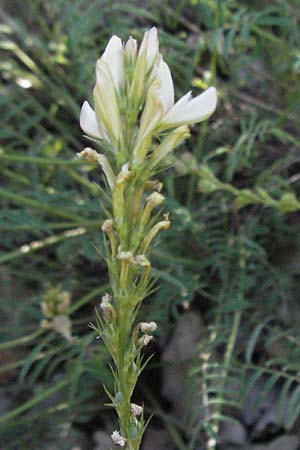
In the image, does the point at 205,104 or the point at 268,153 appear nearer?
the point at 205,104

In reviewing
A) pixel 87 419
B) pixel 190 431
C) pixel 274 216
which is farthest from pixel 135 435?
pixel 274 216

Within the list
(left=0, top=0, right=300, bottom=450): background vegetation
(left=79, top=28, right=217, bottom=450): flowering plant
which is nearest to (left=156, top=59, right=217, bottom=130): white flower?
(left=79, top=28, right=217, bottom=450): flowering plant

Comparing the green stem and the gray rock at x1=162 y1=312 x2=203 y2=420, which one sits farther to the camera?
the gray rock at x1=162 y1=312 x2=203 y2=420

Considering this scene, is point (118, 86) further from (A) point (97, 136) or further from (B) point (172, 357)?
(B) point (172, 357)

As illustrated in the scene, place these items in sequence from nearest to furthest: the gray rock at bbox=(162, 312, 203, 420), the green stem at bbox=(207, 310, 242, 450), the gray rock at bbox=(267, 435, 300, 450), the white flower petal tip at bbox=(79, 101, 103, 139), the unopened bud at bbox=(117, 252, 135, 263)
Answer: the unopened bud at bbox=(117, 252, 135, 263) → the white flower petal tip at bbox=(79, 101, 103, 139) → the green stem at bbox=(207, 310, 242, 450) → the gray rock at bbox=(267, 435, 300, 450) → the gray rock at bbox=(162, 312, 203, 420)

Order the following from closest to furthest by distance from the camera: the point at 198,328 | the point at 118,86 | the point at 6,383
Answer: the point at 118,86, the point at 198,328, the point at 6,383

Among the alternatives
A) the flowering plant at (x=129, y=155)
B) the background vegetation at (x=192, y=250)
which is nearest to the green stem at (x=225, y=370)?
the background vegetation at (x=192, y=250)

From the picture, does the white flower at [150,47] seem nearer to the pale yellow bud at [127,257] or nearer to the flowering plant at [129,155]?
the flowering plant at [129,155]

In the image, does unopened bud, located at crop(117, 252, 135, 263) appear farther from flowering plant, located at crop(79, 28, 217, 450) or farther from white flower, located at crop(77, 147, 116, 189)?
white flower, located at crop(77, 147, 116, 189)
